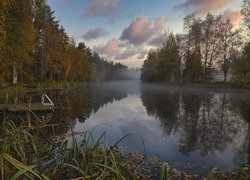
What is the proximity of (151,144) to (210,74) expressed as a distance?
172ft

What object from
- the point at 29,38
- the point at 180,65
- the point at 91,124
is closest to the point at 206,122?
the point at 91,124

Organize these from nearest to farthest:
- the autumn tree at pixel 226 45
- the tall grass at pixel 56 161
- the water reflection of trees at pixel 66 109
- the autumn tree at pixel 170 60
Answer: the tall grass at pixel 56 161, the water reflection of trees at pixel 66 109, the autumn tree at pixel 226 45, the autumn tree at pixel 170 60

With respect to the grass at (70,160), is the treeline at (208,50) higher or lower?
higher

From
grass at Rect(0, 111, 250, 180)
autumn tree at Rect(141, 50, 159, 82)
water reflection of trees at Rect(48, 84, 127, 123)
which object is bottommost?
water reflection of trees at Rect(48, 84, 127, 123)

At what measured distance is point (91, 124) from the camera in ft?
45.1

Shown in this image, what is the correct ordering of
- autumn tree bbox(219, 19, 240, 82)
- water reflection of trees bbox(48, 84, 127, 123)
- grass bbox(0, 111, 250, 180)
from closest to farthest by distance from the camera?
1. grass bbox(0, 111, 250, 180)
2. water reflection of trees bbox(48, 84, 127, 123)
3. autumn tree bbox(219, 19, 240, 82)

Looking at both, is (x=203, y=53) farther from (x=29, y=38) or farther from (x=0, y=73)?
(x=0, y=73)

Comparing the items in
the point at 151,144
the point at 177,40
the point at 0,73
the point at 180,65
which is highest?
the point at 177,40

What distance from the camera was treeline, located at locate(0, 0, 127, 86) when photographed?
26500 mm

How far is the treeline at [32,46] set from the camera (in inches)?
1043

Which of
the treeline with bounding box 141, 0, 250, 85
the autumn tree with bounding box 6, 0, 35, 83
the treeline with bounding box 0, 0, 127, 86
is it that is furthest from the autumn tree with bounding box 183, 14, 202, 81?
the autumn tree with bounding box 6, 0, 35, 83

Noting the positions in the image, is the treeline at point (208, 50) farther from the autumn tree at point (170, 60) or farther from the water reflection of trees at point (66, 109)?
the water reflection of trees at point (66, 109)

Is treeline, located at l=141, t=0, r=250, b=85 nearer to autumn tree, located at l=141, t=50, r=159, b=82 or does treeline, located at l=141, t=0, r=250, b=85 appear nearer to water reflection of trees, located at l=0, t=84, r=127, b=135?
autumn tree, located at l=141, t=50, r=159, b=82


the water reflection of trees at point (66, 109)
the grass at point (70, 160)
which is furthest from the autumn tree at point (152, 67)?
the grass at point (70, 160)
